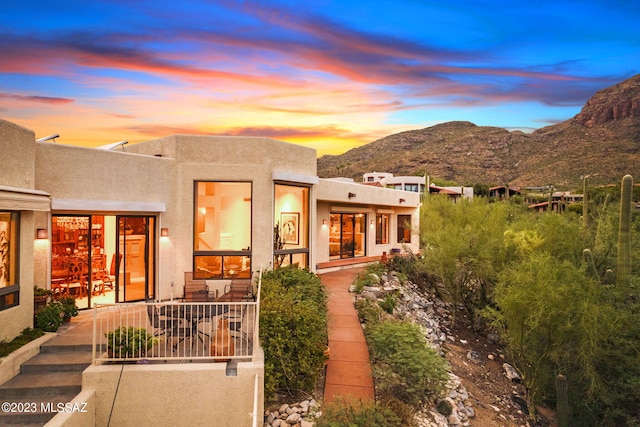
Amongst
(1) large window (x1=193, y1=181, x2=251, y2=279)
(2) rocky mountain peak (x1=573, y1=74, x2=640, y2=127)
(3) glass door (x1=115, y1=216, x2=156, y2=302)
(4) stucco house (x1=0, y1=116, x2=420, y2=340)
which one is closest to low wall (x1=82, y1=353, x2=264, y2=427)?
(4) stucco house (x1=0, y1=116, x2=420, y2=340)

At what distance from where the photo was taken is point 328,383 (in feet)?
23.6

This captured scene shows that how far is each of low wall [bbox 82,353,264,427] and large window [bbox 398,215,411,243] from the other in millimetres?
18727

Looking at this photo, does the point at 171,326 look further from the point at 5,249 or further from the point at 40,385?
the point at 5,249

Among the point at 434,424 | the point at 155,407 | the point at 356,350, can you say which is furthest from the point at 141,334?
the point at 434,424

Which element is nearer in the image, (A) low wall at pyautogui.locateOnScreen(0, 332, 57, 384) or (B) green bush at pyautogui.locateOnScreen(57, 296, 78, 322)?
(A) low wall at pyautogui.locateOnScreen(0, 332, 57, 384)

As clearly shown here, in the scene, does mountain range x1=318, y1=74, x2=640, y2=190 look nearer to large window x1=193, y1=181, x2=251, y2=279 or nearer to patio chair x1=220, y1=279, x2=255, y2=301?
large window x1=193, y1=181, x2=251, y2=279

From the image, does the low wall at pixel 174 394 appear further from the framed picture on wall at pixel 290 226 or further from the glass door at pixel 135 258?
the framed picture on wall at pixel 290 226

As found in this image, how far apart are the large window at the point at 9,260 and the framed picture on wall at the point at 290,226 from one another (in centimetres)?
668

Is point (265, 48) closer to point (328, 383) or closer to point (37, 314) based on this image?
point (37, 314)

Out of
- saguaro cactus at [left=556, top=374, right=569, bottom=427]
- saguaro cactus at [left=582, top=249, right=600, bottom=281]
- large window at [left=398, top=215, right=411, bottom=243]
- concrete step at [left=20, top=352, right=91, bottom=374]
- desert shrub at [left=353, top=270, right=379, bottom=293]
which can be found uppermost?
large window at [left=398, top=215, right=411, bottom=243]

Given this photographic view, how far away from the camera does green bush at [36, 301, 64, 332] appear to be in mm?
8133

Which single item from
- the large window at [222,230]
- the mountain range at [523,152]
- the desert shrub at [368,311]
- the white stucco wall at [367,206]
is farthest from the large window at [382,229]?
the mountain range at [523,152]

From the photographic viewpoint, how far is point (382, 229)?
23172 mm

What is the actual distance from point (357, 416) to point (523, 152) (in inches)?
2558
